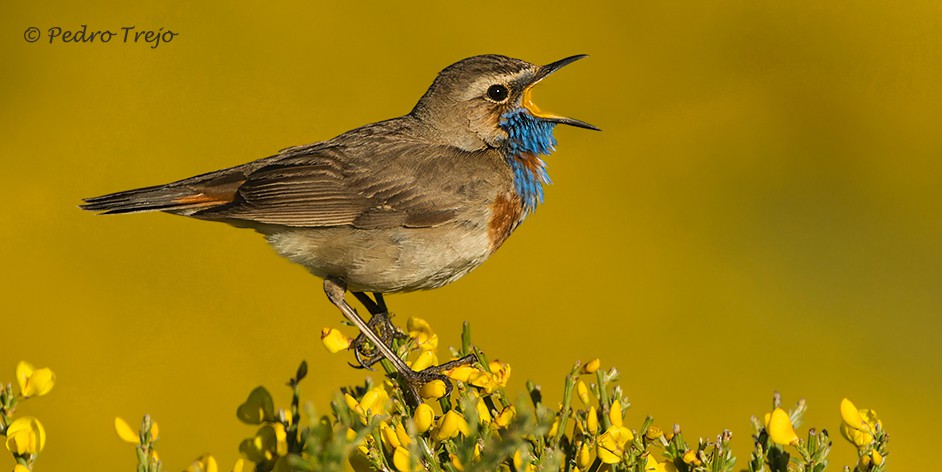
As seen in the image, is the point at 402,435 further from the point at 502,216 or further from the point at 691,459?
the point at 502,216

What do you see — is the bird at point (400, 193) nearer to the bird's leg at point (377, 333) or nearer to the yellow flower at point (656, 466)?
the bird's leg at point (377, 333)

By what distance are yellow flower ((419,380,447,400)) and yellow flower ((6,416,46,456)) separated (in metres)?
1.01

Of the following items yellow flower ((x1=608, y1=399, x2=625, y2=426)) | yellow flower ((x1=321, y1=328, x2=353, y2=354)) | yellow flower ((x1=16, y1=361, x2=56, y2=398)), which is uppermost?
yellow flower ((x1=16, y1=361, x2=56, y2=398))

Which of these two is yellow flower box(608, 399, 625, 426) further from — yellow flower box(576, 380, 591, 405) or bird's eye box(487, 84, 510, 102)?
bird's eye box(487, 84, 510, 102)

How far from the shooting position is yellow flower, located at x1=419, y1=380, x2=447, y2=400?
3090mm

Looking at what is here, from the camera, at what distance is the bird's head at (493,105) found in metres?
4.92

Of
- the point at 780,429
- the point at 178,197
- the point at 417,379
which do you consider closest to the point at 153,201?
the point at 178,197

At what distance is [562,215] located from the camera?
7594 millimetres

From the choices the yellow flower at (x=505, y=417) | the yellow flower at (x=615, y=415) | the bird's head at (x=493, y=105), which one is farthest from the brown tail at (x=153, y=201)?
the yellow flower at (x=615, y=415)

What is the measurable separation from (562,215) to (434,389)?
4.58 metres

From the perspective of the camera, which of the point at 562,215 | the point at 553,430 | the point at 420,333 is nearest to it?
the point at 553,430

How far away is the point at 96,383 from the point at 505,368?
14.0 ft

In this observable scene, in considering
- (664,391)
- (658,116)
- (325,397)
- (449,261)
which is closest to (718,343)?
(664,391)

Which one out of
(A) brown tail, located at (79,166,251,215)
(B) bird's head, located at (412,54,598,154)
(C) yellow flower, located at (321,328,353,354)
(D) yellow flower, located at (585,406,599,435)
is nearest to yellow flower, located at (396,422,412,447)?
(D) yellow flower, located at (585,406,599,435)
